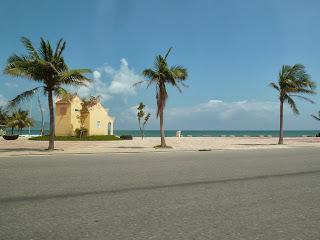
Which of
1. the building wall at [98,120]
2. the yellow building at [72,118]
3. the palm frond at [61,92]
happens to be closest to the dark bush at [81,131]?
the yellow building at [72,118]

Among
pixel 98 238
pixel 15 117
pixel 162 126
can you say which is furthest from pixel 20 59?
pixel 15 117

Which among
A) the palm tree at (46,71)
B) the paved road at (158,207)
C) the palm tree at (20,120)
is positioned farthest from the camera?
the palm tree at (20,120)

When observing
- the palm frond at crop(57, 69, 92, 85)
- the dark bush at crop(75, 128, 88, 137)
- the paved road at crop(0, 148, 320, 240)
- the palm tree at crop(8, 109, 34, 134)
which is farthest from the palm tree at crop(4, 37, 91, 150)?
the palm tree at crop(8, 109, 34, 134)

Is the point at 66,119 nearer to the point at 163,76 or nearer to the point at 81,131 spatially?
the point at 81,131

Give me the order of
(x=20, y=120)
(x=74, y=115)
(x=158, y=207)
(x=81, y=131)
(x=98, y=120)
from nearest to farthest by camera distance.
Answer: (x=158, y=207) < (x=81, y=131) < (x=74, y=115) < (x=98, y=120) < (x=20, y=120)

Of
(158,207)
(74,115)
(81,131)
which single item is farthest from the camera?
(74,115)

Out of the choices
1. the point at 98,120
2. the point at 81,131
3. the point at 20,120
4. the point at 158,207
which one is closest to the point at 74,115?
the point at 81,131

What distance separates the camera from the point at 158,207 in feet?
24.5

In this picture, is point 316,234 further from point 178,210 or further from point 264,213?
point 178,210

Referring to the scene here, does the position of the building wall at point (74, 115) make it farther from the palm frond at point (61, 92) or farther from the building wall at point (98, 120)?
the palm frond at point (61, 92)

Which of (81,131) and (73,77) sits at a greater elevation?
(73,77)

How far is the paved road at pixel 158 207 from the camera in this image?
19.0ft

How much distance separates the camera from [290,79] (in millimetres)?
37719

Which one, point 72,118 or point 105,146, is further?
point 72,118
